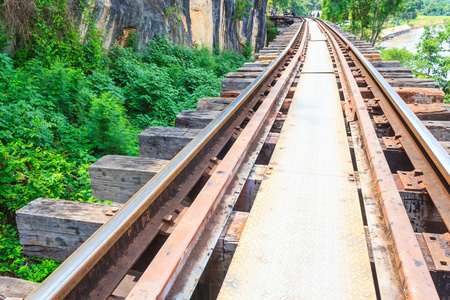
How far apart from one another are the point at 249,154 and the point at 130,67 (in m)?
6.49

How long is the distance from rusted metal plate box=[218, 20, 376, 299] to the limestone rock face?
7.36 m

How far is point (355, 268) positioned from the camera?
1.46 meters

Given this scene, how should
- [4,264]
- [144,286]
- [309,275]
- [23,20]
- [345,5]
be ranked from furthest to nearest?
[345,5], [23,20], [4,264], [309,275], [144,286]

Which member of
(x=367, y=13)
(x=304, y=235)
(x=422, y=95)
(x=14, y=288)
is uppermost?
(x=367, y=13)

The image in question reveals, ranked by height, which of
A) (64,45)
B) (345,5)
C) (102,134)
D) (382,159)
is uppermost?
(345,5)

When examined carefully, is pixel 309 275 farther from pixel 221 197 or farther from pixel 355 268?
pixel 221 197

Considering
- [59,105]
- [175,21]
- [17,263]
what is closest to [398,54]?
[175,21]

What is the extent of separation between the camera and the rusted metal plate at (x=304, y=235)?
1.37 meters

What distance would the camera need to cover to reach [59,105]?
5621 mm

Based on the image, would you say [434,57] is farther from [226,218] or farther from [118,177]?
[118,177]

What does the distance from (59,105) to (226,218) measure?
501 cm

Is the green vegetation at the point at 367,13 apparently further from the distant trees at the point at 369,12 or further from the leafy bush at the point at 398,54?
the leafy bush at the point at 398,54

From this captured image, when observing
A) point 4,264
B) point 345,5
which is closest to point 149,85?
point 4,264

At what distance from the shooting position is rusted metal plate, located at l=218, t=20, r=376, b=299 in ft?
4.50
